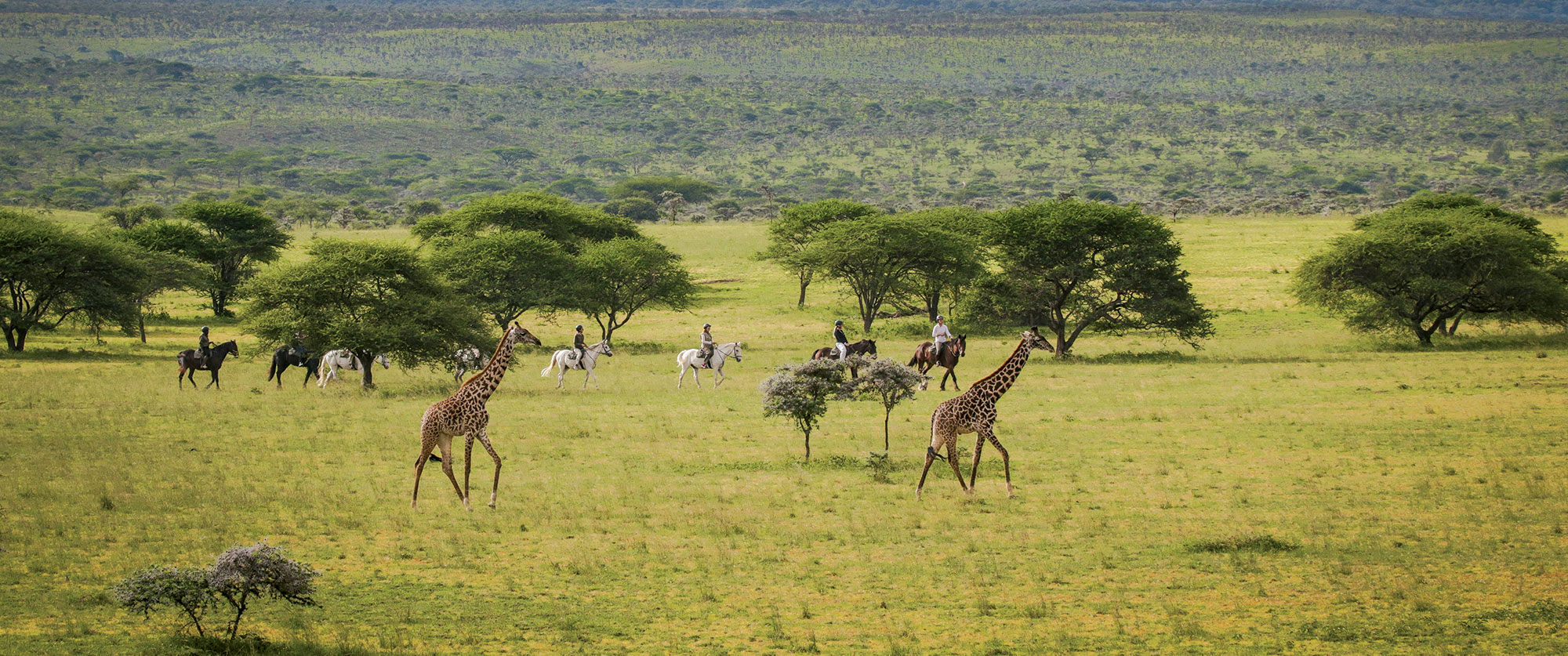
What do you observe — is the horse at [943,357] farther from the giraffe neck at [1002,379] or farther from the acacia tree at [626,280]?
the acacia tree at [626,280]

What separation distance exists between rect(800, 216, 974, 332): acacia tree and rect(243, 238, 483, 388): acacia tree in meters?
17.2

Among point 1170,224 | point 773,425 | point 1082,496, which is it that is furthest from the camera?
point 1170,224

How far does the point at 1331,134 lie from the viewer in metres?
200

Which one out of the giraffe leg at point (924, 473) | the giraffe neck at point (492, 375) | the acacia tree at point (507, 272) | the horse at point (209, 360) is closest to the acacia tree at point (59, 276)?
the acacia tree at point (507, 272)

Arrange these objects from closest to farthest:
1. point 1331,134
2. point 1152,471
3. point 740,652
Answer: point 740,652, point 1152,471, point 1331,134

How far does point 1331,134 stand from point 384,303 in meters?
197

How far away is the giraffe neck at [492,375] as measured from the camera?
17.3 meters

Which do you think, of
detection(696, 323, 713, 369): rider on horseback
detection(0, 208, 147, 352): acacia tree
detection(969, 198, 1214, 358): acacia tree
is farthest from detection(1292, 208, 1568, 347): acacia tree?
detection(0, 208, 147, 352): acacia tree

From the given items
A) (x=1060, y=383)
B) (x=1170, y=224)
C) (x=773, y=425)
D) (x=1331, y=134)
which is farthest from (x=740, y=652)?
(x=1331, y=134)

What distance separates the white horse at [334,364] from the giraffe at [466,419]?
627 inches

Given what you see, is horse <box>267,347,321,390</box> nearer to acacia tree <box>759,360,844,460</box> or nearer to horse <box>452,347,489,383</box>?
horse <box>452,347,489,383</box>

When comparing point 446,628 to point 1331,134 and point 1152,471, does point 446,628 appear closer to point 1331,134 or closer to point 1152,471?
point 1152,471

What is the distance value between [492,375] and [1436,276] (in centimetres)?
3532

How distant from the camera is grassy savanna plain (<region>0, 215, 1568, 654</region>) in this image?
488 inches
